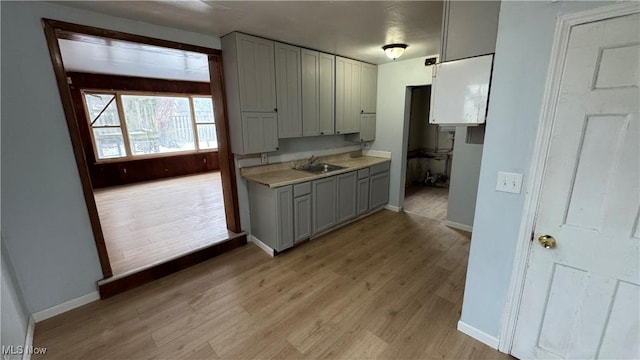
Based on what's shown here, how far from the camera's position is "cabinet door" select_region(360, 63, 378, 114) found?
13.5 feet

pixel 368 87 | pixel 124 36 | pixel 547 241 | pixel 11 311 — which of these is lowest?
pixel 11 311

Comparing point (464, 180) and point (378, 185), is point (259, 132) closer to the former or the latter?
point (378, 185)

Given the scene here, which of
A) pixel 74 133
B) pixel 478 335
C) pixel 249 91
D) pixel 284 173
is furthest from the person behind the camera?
pixel 284 173

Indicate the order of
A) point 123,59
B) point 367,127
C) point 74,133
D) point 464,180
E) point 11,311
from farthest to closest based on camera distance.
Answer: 1. point 367,127
2. point 123,59
3. point 464,180
4. point 74,133
5. point 11,311

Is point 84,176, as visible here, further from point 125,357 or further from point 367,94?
point 367,94

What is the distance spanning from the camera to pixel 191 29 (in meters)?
2.56

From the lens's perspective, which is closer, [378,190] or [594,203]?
[594,203]

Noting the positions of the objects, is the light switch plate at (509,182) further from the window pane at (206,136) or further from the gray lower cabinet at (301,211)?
the window pane at (206,136)

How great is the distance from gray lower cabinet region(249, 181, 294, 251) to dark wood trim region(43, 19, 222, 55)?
1.56 meters

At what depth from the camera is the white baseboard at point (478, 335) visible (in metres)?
1.78

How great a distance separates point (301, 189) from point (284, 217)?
386 millimetres

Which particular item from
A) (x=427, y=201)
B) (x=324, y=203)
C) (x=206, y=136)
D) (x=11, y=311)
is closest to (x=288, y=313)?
(x=324, y=203)

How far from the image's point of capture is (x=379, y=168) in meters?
4.21

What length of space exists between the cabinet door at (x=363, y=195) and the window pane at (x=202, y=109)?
5.52 meters
